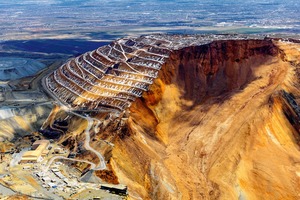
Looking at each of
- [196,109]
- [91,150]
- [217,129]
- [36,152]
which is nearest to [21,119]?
[36,152]

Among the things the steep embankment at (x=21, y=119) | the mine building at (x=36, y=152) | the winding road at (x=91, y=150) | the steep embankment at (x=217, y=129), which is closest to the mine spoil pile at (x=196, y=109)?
the steep embankment at (x=217, y=129)

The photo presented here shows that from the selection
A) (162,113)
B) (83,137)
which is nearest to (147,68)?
(162,113)

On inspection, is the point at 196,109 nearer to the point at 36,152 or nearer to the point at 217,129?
the point at 217,129

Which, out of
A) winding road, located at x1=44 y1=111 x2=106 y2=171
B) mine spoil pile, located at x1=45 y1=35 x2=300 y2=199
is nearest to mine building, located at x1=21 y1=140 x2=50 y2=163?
winding road, located at x1=44 y1=111 x2=106 y2=171

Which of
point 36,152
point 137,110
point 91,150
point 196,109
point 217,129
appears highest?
point 137,110

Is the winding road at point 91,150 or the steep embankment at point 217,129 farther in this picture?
the steep embankment at point 217,129

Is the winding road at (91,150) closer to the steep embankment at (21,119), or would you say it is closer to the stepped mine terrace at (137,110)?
the stepped mine terrace at (137,110)

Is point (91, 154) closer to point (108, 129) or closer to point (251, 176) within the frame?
point (108, 129)
